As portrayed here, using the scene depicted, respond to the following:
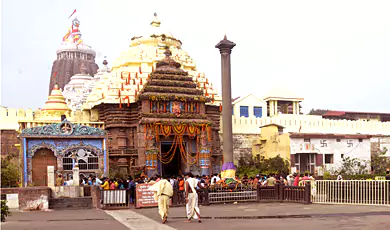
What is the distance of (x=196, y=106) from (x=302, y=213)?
61.8ft

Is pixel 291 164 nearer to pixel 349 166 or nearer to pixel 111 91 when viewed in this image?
pixel 349 166

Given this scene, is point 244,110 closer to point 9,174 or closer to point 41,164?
point 41,164

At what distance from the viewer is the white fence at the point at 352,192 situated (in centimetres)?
1781

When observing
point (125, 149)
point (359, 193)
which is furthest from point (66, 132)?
point (359, 193)

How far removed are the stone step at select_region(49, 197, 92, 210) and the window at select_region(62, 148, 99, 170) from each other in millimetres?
7960

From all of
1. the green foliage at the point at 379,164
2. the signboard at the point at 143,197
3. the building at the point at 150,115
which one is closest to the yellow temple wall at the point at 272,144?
the building at the point at 150,115

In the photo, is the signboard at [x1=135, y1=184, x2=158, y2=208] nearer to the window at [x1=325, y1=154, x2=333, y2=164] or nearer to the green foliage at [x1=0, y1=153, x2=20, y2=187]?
the green foliage at [x1=0, y1=153, x2=20, y2=187]

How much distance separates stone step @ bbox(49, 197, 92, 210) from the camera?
21219 millimetres

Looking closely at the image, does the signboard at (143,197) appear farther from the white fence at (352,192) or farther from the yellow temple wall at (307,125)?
the yellow temple wall at (307,125)

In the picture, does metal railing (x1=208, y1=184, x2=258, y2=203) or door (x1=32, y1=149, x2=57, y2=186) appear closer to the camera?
metal railing (x1=208, y1=184, x2=258, y2=203)

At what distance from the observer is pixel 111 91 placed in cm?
3388

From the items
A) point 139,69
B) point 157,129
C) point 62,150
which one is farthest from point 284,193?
point 139,69

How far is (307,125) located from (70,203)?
23.8m

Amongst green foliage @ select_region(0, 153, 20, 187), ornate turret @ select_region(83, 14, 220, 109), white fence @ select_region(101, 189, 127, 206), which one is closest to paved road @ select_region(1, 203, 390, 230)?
white fence @ select_region(101, 189, 127, 206)
